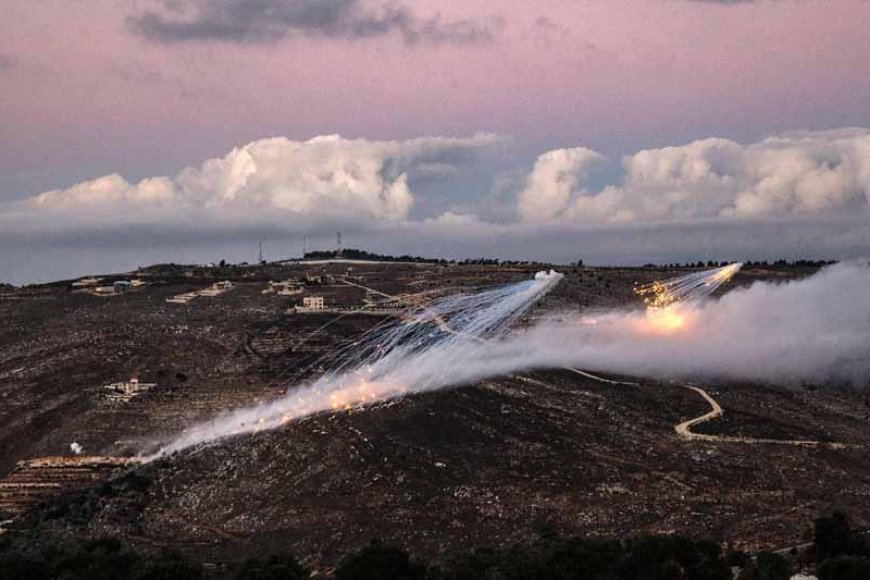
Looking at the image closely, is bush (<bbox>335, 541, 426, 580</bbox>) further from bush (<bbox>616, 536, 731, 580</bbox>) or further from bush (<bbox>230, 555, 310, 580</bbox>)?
bush (<bbox>616, 536, 731, 580</bbox>)

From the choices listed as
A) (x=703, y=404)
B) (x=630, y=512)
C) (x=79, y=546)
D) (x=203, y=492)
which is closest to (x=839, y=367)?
(x=703, y=404)

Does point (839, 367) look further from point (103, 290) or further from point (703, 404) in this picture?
point (103, 290)

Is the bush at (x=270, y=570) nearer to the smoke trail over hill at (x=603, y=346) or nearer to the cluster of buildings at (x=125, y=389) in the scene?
the smoke trail over hill at (x=603, y=346)

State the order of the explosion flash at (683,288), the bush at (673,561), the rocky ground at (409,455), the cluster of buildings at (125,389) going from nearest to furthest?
the bush at (673,561)
the rocky ground at (409,455)
the cluster of buildings at (125,389)
the explosion flash at (683,288)

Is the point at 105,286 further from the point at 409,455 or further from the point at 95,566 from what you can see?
the point at 95,566

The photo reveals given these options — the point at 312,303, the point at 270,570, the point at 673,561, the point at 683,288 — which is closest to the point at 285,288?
the point at 312,303

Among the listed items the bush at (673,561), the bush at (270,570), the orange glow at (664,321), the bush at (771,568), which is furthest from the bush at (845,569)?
the orange glow at (664,321)
